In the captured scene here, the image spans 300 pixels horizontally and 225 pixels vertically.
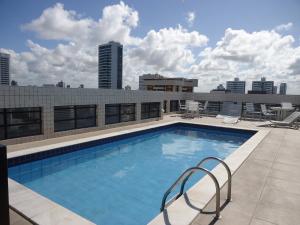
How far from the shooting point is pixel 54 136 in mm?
10281

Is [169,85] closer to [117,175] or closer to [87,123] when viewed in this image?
[87,123]

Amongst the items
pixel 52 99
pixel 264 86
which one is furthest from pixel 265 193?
pixel 264 86

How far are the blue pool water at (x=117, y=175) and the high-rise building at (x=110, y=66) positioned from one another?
386ft

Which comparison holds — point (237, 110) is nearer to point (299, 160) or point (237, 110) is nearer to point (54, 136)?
point (299, 160)

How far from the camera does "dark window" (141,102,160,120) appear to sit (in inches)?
655

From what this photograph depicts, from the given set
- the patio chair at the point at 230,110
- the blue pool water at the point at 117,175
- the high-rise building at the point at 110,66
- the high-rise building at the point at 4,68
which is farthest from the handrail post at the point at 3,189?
the high-rise building at the point at 4,68

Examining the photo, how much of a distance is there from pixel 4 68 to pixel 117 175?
154512 millimetres

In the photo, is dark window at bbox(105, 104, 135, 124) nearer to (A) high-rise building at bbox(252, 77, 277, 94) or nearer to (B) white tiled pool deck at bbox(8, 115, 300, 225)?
(B) white tiled pool deck at bbox(8, 115, 300, 225)

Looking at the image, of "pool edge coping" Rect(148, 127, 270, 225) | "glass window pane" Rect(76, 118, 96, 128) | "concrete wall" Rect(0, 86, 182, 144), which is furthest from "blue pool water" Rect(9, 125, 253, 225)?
"glass window pane" Rect(76, 118, 96, 128)

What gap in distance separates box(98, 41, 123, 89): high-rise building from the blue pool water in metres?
118

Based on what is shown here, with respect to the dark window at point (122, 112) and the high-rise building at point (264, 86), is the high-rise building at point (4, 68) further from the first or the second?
the high-rise building at point (264, 86)

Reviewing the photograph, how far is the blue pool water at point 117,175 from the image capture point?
17.4 feet

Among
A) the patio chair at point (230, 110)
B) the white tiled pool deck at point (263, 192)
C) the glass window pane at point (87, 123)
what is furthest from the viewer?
the patio chair at point (230, 110)

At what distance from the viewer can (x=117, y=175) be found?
7.39m
